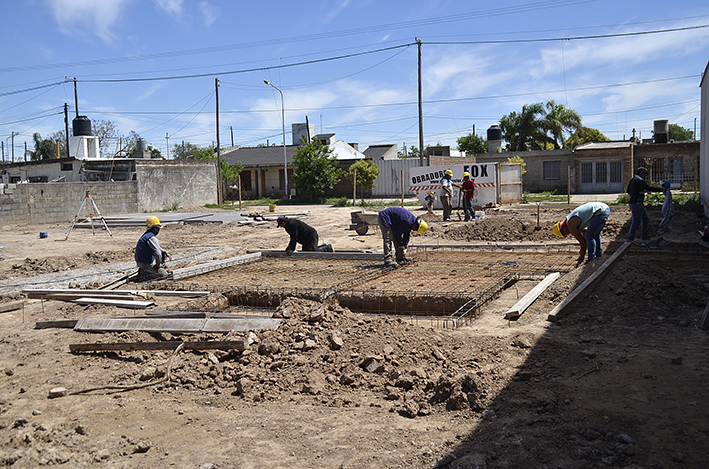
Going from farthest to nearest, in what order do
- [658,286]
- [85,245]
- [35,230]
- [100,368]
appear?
[35,230] < [85,245] < [658,286] < [100,368]

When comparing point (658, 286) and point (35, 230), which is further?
point (35, 230)

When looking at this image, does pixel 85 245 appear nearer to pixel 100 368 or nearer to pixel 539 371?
pixel 100 368

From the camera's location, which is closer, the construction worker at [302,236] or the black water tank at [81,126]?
the construction worker at [302,236]

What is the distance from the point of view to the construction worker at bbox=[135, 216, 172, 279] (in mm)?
8719

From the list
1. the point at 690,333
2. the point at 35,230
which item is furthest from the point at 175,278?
the point at 35,230

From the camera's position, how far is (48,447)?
3.66 meters

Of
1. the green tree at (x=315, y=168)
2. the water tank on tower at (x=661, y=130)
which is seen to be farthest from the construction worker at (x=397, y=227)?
the water tank on tower at (x=661, y=130)

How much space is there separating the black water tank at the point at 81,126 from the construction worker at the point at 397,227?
28648mm

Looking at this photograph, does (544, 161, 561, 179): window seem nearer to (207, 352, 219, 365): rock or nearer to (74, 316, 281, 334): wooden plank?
(74, 316, 281, 334): wooden plank

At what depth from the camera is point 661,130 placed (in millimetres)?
31000

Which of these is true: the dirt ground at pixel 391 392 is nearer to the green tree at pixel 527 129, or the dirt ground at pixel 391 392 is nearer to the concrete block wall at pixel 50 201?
the concrete block wall at pixel 50 201

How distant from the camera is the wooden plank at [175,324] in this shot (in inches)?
222

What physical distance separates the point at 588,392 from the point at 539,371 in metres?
0.53

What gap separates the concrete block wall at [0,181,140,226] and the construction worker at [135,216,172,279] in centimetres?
1495
